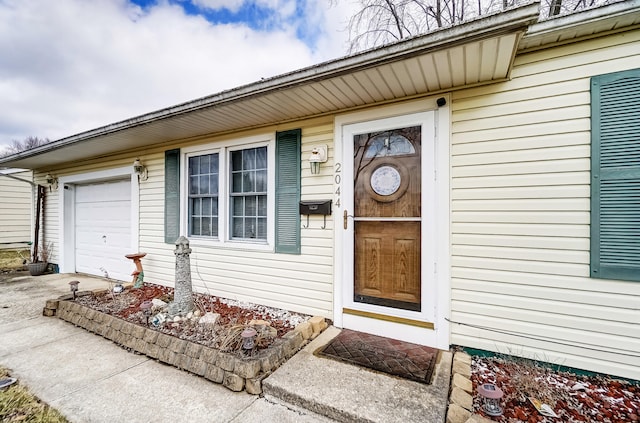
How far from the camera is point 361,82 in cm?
252

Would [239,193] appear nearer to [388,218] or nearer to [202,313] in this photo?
A: [202,313]

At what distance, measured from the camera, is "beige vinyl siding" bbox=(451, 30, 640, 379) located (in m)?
2.11

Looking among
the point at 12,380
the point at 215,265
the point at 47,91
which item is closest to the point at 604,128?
the point at 215,265

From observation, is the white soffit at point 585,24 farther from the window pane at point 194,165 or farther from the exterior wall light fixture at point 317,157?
the window pane at point 194,165

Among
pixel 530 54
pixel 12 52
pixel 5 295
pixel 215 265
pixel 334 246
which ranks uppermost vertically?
pixel 12 52

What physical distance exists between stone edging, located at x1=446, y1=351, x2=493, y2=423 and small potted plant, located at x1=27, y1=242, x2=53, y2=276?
8810mm

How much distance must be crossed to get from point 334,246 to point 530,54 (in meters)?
2.57

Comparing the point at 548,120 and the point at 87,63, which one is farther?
the point at 87,63

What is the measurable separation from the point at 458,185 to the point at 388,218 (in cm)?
74

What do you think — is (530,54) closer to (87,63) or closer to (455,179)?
(455,179)

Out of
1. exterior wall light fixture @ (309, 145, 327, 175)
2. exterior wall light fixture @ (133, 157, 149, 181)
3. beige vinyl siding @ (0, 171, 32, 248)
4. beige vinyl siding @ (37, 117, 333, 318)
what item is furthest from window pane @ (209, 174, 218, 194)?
beige vinyl siding @ (0, 171, 32, 248)

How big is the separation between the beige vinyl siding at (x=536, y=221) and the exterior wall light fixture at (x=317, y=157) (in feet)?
4.56

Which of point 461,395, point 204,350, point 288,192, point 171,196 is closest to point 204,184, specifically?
point 171,196

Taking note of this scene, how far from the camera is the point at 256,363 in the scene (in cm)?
214
